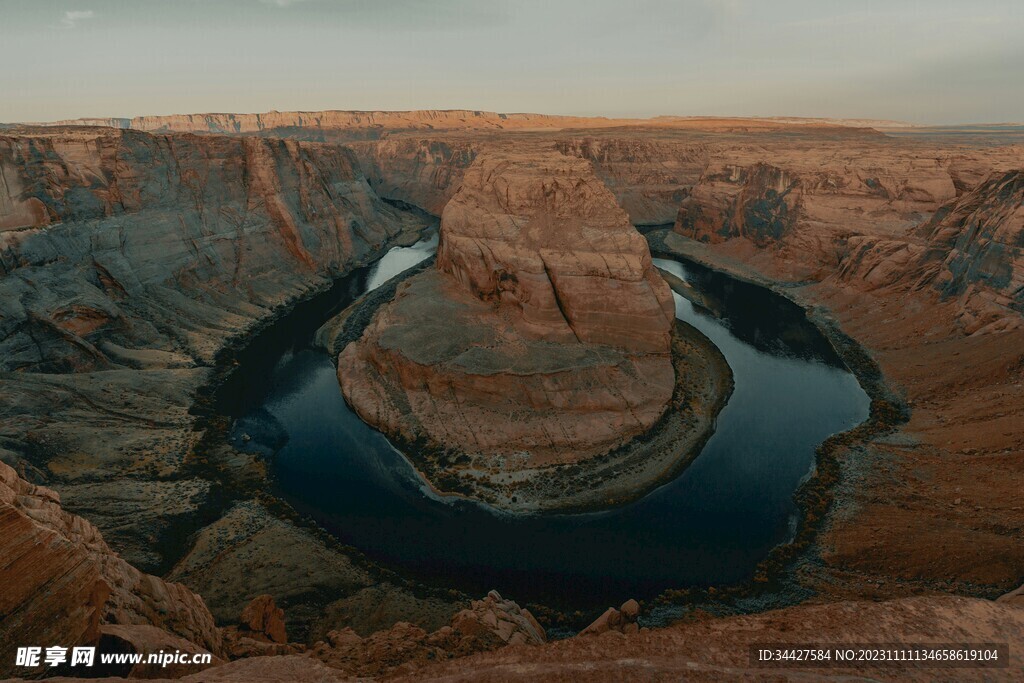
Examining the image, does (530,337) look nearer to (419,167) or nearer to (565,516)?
(565,516)

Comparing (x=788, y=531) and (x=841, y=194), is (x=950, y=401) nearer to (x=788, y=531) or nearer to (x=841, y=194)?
(x=788, y=531)

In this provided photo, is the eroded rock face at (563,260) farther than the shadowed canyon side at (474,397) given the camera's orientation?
Yes

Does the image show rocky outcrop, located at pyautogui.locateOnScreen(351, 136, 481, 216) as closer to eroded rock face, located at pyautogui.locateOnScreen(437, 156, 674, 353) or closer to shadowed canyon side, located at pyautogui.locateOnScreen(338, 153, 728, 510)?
eroded rock face, located at pyautogui.locateOnScreen(437, 156, 674, 353)

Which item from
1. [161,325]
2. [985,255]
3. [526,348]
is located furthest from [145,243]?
[985,255]

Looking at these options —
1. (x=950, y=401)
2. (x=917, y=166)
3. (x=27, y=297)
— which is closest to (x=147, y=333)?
(x=27, y=297)

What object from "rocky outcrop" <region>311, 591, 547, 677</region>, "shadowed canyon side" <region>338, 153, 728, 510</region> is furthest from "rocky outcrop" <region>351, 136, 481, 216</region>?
"rocky outcrop" <region>311, 591, 547, 677</region>

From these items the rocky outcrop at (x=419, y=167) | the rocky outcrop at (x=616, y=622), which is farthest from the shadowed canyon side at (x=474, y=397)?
the rocky outcrop at (x=419, y=167)

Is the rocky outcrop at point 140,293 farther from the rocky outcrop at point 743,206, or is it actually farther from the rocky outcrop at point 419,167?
the rocky outcrop at point 743,206
